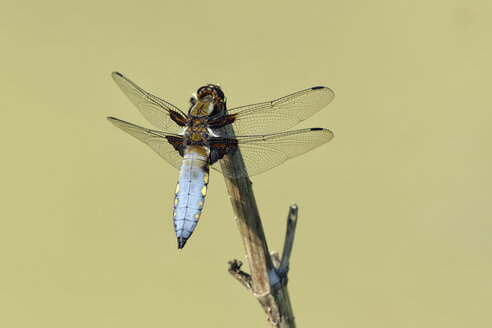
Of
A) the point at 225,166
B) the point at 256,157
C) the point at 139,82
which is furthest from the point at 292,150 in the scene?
the point at 139,82

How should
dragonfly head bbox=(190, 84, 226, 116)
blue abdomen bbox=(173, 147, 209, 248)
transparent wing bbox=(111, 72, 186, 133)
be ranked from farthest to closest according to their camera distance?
transparent wing bbox=(111, 72, 186, 133)
dragonfly head bbox=(190, 84, 226, 116)
blue abdomen bbox=(173, 147, 209, 248)

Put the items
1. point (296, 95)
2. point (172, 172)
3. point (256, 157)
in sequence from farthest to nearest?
point (172, 172) → point (296, 95) → point (256, 157)

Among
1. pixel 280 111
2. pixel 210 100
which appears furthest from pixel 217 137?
pixel 280 111

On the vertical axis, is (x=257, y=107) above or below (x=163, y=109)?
below

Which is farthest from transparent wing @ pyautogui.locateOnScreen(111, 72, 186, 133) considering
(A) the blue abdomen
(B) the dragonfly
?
(A) the blue abdomen

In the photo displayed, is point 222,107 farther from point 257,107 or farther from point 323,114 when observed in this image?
point 323,114

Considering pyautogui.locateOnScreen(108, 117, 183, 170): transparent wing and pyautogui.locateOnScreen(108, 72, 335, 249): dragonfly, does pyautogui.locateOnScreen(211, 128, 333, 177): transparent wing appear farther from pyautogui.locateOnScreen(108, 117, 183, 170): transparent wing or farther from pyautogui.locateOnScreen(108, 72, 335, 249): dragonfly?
pyautogui.locateOnScreen(108, 117, 183, 170): transparent wing

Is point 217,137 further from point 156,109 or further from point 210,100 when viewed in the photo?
point 156,109

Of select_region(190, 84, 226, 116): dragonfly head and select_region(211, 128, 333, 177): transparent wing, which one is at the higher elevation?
select_region(190, 84, 226, 116): dragonfly head
